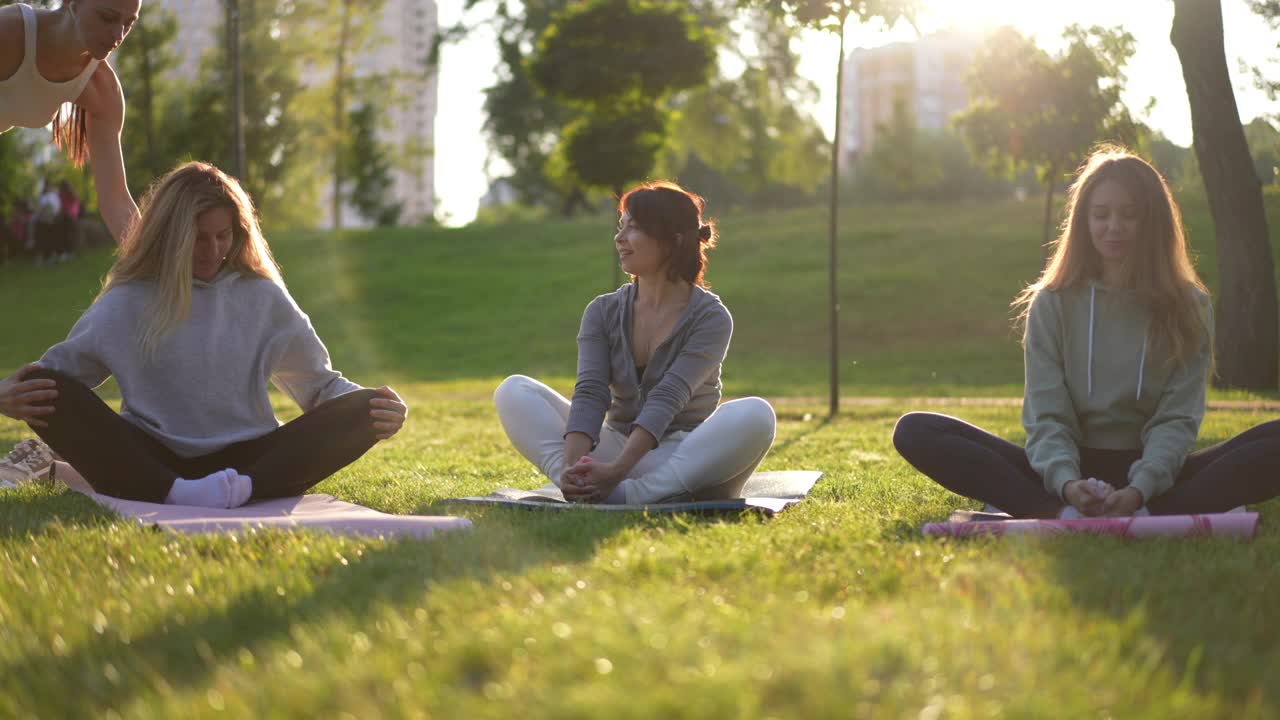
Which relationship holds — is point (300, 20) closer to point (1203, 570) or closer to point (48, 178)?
point (48, 178)

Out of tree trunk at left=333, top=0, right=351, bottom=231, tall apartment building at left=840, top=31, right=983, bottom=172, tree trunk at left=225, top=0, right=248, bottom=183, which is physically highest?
tall apartment building at left=840, top=31, right=983, bottom=172

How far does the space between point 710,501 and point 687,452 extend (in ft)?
0.69

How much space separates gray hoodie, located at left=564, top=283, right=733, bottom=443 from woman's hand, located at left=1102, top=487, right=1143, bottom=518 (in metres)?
1.53

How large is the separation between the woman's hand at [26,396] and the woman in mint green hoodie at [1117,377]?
3291 mm

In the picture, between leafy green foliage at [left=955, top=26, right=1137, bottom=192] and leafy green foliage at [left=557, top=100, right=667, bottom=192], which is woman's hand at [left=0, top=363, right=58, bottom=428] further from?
leafy green foliage at [left=557, top=100, right=667, bottom=192]

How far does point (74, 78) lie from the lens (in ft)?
17.7

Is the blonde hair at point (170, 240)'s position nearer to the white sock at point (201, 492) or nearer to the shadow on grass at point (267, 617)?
the white sock at point (201, 492)

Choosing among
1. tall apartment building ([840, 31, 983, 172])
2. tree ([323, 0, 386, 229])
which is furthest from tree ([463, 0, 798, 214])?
tall apartment building ([840, 31, 983, 172])

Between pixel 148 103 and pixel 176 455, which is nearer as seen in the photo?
pixel 176 455

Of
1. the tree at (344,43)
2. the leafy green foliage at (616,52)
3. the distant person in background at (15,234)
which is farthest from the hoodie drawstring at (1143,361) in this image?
the tree at (344,43)

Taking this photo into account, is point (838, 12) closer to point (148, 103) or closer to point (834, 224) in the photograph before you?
point (834, 224)

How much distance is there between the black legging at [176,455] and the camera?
4828 mm

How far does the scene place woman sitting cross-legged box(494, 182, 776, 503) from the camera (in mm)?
4934

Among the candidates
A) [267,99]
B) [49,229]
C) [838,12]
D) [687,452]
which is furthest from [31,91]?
[267,99]
